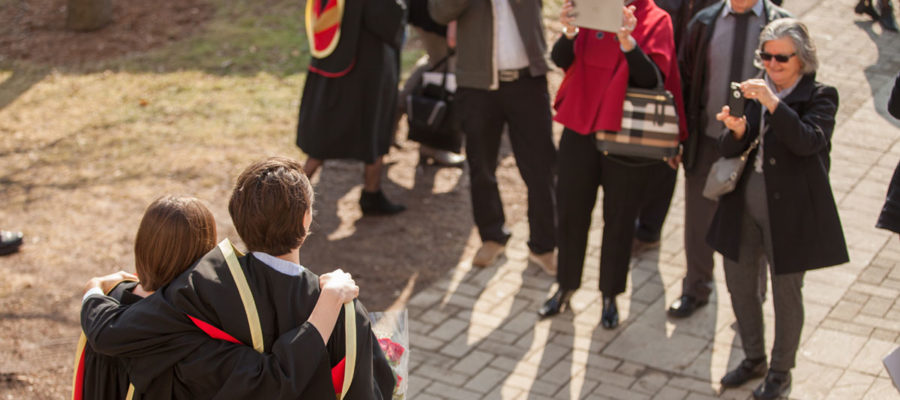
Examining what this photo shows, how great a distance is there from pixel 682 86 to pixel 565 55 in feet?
2.22

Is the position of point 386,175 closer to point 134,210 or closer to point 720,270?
point 134,210

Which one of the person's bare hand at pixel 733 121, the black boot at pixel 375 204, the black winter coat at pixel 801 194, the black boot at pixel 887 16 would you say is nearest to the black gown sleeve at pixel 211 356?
the person's bare hand at pixel 733 121

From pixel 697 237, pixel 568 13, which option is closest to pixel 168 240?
pixel 568 13

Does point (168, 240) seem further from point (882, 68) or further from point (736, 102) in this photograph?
point (882, 68)

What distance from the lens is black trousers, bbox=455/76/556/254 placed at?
5941 mm

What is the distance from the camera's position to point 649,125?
16.4 ft

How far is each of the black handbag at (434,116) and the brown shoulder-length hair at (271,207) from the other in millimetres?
4161

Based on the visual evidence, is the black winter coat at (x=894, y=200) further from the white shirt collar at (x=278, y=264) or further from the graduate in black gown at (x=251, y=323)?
the white shirt collar at (x=278, y=264)

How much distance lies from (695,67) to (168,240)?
3189 mm

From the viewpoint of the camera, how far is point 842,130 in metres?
7.51

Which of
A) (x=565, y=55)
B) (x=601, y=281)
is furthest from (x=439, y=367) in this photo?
(x=565, y=55)

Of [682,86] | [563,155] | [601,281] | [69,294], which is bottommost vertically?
[69,294]

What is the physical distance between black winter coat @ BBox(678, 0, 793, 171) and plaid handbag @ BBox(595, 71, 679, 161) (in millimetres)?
328

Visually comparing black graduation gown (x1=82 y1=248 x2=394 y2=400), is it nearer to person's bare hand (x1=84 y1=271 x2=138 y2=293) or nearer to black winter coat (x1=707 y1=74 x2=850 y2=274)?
person's bare hand (x1=84 y1=271 x2=138 y2=293)
